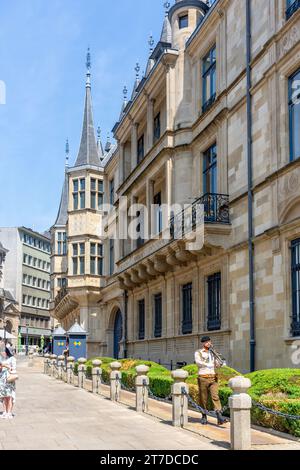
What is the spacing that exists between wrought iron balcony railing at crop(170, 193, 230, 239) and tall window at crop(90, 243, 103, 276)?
844 inches

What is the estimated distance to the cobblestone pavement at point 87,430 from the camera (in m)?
10.7

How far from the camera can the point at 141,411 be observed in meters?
15.8

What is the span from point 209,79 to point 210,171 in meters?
3.61

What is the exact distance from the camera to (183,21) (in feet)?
87.9

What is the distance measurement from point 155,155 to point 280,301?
11.8 m

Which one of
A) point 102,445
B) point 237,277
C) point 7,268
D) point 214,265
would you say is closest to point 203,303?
point 214,265

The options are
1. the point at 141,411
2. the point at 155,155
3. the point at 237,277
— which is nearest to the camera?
the point at 141,411

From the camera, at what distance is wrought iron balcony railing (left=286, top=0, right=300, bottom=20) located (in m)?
17.5

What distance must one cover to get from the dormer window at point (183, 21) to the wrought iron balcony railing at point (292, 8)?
9.06 meters

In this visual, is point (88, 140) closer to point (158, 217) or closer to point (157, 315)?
point (158, 217)

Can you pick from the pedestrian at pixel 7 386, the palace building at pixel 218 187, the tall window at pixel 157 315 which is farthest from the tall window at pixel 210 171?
the pedestrian at pixel 7 386

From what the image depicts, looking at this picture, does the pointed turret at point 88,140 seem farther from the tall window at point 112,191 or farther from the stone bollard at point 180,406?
the stone bollard at point 180,406

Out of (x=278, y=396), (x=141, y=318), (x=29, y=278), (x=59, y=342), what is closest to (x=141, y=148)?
(x=141, y=318)

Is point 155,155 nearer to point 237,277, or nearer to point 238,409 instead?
point 237,277
